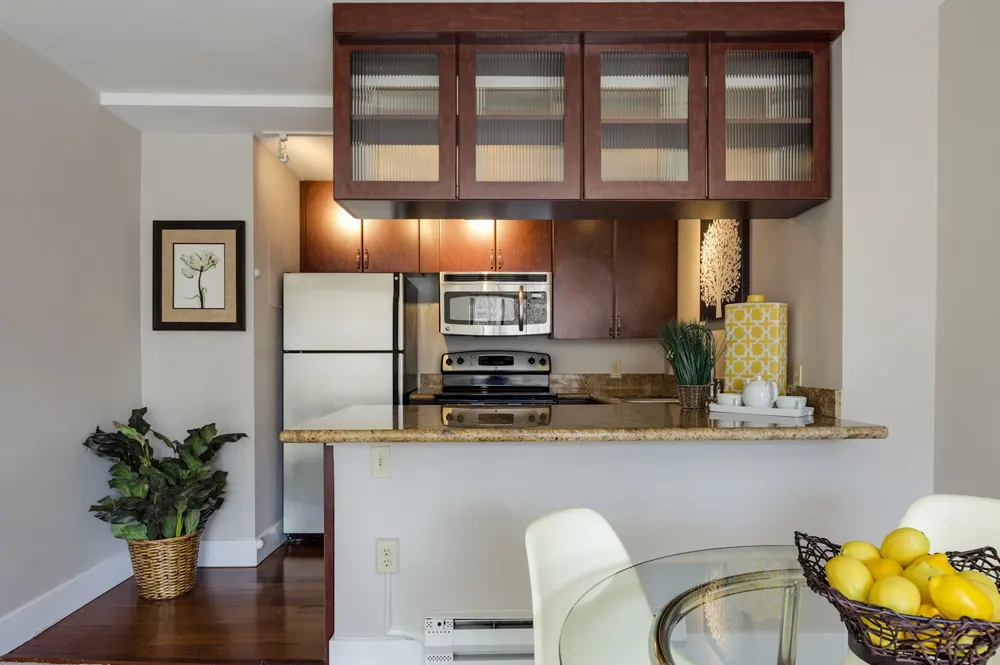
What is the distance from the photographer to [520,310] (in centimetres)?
440

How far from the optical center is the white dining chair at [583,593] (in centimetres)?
123

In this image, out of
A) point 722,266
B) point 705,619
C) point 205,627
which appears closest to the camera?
point 705,619

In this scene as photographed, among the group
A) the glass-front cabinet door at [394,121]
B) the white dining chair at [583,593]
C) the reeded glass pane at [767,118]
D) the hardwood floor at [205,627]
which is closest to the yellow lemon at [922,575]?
the white dining chair at [583,593]

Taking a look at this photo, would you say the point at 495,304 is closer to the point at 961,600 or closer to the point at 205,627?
the point at 205,627

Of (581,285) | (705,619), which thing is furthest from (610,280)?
(705,619)

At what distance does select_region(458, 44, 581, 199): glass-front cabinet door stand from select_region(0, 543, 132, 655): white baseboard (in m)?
2.35

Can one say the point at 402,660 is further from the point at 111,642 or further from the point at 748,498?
the point at 748,498

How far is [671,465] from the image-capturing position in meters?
2.44

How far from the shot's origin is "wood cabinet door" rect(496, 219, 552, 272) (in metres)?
4.52

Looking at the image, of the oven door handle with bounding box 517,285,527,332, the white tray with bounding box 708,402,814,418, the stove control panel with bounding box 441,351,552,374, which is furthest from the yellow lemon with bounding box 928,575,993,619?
the stove control panel with bounding box 441,351,552,374

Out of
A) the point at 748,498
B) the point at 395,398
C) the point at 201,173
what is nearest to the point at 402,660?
the point at 748,498

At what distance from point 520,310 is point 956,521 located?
9.86ft

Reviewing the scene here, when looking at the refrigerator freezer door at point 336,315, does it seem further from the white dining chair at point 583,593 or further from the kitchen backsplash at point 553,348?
the white dining chair at point 583,593

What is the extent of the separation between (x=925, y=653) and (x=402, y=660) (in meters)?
1.90
